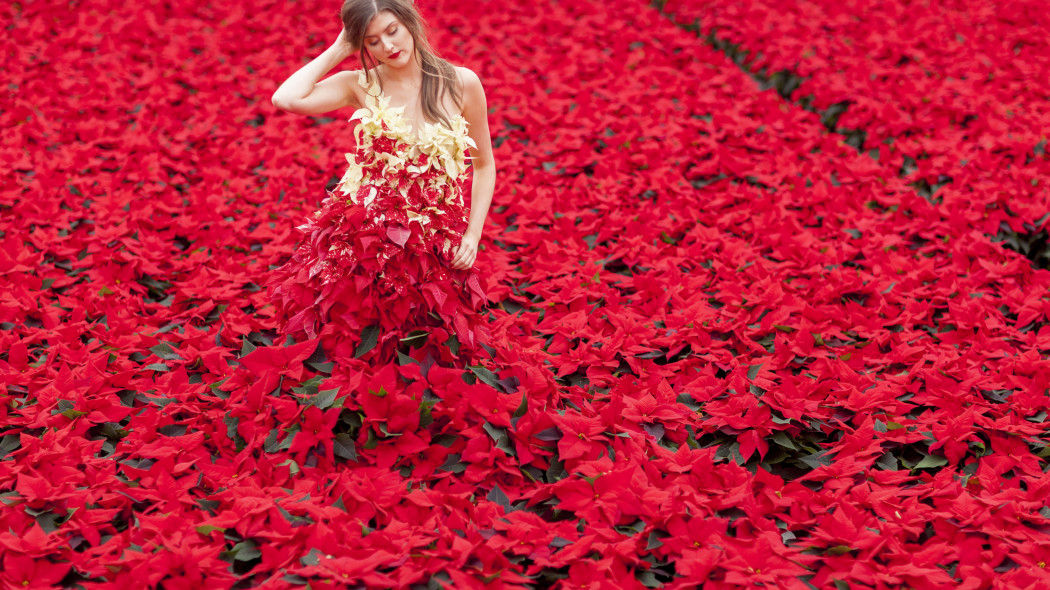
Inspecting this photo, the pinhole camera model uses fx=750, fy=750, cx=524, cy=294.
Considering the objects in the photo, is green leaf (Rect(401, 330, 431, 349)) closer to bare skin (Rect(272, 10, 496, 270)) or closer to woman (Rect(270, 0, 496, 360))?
woman (Rect(270, 0, 496, 360))

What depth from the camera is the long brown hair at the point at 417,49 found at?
190 centimetres

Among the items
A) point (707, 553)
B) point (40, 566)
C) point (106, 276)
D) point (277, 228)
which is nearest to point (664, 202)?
point (277, 228)

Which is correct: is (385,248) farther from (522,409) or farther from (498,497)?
(498,497)

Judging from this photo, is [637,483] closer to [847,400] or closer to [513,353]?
[513,353]

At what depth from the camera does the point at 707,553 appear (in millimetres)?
1688

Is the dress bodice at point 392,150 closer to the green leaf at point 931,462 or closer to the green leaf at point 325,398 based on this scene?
the green leaf at point 325,398

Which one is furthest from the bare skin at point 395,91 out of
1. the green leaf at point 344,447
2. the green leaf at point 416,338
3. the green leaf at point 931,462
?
the green leaf at point 931,462

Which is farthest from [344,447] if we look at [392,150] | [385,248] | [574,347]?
[574,347]

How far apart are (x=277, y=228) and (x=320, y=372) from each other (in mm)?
1306

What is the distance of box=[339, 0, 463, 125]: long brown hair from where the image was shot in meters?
1.90

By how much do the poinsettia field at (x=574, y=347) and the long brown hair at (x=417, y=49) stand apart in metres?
0.72

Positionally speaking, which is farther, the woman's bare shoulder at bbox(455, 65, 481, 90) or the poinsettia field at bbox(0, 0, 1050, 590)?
the woman's bare shoulder at bbox(455, 65, 481, 90)

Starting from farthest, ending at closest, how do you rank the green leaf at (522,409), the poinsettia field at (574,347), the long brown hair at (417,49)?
the green leaf at (522,409) → the long brown hair at (417,49) → the poinsettia field at (574,347)

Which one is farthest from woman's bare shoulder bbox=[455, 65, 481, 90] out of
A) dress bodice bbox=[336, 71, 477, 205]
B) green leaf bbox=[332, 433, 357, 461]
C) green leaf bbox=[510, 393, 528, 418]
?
green leaf bbox=[332, 433, 357, 461]
